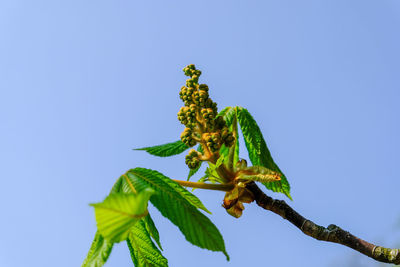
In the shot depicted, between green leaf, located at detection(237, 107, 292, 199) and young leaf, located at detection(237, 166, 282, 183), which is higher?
green leaf, located at detection(237, 107, 292, 199)

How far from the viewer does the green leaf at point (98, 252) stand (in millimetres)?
2057

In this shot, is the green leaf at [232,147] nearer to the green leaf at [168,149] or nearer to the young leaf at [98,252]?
the green leaf at [168,149]

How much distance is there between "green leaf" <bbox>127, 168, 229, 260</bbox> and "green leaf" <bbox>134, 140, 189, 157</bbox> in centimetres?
50

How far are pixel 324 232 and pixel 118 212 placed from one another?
1200 millimetres

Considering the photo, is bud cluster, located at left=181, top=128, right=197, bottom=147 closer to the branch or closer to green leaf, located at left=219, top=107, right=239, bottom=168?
green leaf, located at left=219, top=107, right=239, bottom=168

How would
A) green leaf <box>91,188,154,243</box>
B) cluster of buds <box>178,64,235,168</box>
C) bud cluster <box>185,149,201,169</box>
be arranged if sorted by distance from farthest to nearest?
bud cluster <box>185,149,201,169</box>
cluster of buds <box>178,64,235,168</box>
green leaf <box>91,188,154,243</box>

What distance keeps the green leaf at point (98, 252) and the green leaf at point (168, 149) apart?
2.70 feet

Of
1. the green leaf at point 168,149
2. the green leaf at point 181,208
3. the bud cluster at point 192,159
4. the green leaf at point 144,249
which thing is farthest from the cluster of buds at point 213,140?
the green leaf at point 144,249

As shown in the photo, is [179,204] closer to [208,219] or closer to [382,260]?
[208,219]

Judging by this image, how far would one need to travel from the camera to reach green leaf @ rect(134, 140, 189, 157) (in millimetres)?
2932

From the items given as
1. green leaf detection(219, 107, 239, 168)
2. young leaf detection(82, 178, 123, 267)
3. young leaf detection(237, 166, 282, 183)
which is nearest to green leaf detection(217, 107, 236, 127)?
green leaf detection(219, 107, 239, 168)

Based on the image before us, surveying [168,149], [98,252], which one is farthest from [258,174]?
[98,252]

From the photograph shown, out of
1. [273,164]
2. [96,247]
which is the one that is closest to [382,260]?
[273,164]

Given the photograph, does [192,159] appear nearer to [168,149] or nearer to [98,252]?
[168,149]
